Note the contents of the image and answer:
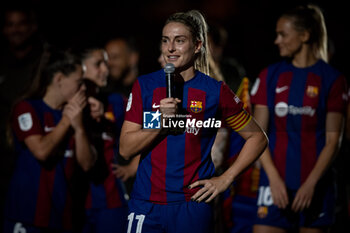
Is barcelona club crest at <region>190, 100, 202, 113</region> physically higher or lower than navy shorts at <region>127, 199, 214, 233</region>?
higher

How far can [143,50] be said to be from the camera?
22.4 feet

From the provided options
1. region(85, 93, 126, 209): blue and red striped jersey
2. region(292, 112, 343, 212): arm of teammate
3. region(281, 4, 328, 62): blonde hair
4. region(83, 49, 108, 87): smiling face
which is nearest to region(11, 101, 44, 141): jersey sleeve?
region(85, 93, 126, 209): blue and red striped jersey

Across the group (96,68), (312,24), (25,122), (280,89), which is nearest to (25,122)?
(25,122)

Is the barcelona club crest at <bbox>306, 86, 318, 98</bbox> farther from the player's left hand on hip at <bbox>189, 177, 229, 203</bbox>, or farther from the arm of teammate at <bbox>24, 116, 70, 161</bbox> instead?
the arm of teammate at <bbox>24, 116, 70, 161</bbox>

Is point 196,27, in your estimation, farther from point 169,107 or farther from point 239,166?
A: point 239,166

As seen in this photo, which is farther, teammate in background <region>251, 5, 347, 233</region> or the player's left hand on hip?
teammate in background <region>251, 5, 347, 233</region>

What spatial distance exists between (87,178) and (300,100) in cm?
172

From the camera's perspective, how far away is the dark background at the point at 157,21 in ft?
19.9

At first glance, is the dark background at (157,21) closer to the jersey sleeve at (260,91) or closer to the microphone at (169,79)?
the jersey sleeve at (260,91)

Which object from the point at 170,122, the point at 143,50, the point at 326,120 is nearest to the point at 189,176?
the point at 170,122

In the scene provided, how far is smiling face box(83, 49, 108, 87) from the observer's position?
11.9 feet

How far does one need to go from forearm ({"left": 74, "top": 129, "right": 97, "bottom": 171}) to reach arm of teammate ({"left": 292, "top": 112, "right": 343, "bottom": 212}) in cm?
150

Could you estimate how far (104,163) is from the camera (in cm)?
336

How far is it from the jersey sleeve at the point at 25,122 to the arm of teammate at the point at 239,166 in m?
1.46
